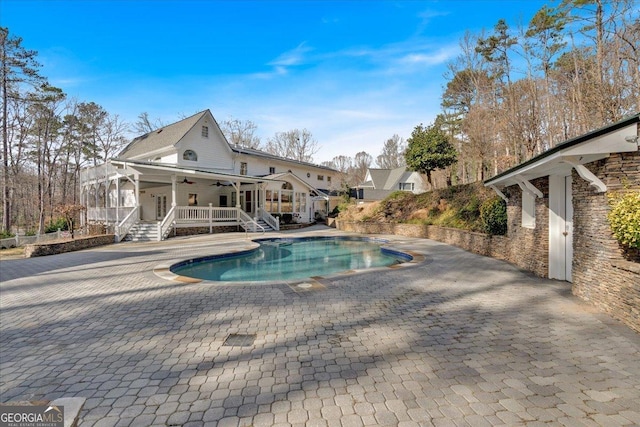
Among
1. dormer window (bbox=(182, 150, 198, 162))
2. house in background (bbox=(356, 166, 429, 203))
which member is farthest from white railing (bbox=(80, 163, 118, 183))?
house in background (bbox=(356, 166, 429, 203))

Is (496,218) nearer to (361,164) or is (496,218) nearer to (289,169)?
(289,169)

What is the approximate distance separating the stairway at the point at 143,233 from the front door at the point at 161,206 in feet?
18.1

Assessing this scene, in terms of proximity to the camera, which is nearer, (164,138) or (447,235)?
(447,235)

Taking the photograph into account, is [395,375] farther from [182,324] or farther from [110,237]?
[110,237]

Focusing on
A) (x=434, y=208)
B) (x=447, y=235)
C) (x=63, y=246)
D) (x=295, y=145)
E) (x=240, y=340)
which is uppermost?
(x=295, y=145)

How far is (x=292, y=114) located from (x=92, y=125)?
73.4 feet

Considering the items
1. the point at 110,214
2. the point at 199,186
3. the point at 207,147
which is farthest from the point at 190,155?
the point at 110,214

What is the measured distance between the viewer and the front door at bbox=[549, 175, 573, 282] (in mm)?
6051

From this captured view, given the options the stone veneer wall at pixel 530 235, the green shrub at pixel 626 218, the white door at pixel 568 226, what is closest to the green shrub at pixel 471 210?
the stone veneer wall at pixel 530 235

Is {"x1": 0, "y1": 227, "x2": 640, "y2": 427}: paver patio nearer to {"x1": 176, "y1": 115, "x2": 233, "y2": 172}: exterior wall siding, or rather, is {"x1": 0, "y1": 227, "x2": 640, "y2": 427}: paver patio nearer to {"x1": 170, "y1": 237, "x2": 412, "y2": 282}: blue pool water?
{"x1": 170, "y1": 237, "x2": 412, "y2": 282}: blue pool water

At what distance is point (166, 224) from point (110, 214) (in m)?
5.67

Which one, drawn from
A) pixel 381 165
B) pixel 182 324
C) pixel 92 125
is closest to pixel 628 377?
pixel 182 324

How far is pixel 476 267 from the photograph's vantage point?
8.12 metres

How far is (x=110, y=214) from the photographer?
723 inches
